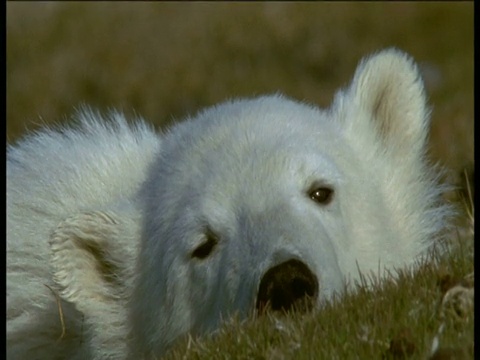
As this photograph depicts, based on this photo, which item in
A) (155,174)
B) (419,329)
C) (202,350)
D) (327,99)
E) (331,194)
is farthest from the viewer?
(327,99)

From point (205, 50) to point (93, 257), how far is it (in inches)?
720

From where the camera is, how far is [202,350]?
5.52 metres

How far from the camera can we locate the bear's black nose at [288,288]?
19.3 feet

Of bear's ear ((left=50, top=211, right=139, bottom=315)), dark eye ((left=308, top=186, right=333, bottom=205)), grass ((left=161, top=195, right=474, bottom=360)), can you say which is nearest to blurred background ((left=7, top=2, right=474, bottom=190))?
bear's ear ((left=50, top=211, right=139, bottom=315))

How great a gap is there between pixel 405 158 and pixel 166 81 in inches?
651

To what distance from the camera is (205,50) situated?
25609 mm

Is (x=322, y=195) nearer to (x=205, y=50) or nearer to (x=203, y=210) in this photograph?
(x=203, y=210)

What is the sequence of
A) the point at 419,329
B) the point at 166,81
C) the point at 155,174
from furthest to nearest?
the point at 166,81, the point at 155,174, the point at 419,329

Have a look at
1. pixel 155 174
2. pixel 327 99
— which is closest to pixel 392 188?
pixel 155 174

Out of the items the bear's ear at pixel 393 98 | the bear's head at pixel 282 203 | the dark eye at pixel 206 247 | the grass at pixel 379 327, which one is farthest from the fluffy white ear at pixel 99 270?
the bear's ear at pixel 393 98

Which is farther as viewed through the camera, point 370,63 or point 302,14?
point 302,14

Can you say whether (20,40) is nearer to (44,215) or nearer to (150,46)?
(150,46)

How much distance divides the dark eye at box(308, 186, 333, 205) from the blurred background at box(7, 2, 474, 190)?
1393cm

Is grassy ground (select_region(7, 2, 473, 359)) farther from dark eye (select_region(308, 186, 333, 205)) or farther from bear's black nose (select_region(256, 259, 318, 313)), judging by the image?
bear's black nose (select_region(256, 259, 318, 313))
